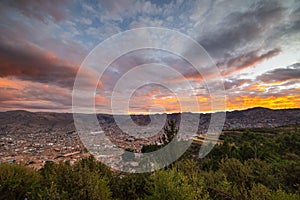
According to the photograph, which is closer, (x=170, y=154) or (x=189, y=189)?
(x=189, y=189)

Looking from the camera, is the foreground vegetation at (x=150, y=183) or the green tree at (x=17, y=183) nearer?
the foreground vegetation at (x=150, y=183)

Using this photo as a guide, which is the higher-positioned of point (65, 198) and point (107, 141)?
point (65, 198)

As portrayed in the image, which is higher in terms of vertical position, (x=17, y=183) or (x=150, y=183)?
(x=150, y=183)

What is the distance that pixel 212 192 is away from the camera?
65.8ft

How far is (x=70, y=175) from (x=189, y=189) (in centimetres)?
1092

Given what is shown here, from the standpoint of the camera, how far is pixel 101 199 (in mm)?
15688

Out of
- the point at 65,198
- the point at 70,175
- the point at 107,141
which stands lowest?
the point at 107,141

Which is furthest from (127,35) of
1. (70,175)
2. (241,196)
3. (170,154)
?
(241,196)

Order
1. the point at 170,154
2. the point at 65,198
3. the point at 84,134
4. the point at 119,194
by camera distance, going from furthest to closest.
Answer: the point at 84,134 < the point at 170,154 < the point at 119,194 < the point at 65,198

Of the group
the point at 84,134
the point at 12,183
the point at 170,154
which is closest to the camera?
the point at 12,183

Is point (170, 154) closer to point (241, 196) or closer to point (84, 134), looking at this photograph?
point (241, 196)

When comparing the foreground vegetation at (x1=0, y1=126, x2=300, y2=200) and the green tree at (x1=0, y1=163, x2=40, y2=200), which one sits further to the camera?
the green tree at (x1=0, y1=163, x2=40, y2=200)

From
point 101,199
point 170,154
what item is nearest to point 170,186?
point 101,199

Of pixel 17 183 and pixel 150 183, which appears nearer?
pixel 150 183
